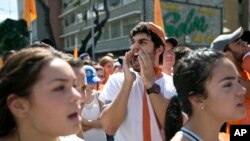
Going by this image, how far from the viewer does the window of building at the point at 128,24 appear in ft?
88.8

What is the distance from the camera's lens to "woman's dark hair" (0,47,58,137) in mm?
1582

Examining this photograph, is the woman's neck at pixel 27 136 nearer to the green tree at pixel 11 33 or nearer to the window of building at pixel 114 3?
the window of building at pixel 114 3

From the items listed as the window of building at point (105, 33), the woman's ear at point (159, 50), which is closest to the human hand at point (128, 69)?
the woman's ear at point (159, 50)

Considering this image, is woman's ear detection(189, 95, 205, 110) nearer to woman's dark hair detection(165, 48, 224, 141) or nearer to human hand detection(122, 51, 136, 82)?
woman's dark hair detection(165, 48, 224, 141)

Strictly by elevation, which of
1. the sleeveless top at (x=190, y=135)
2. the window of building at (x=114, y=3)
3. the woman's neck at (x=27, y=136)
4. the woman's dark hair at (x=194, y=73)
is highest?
the window of building at (x=114, y=3)

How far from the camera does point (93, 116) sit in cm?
375

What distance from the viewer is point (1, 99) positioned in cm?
160

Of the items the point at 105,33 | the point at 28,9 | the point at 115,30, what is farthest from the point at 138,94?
the point at 105,33

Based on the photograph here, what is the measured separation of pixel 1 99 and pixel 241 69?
87.0 inches

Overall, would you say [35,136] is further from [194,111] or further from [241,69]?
[241,69]

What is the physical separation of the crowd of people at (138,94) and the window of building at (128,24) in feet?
79.1

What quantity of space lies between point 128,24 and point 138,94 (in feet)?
85.5

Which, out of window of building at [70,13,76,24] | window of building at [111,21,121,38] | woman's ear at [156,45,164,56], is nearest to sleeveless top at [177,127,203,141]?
woman's ear at [156,45,164,56]

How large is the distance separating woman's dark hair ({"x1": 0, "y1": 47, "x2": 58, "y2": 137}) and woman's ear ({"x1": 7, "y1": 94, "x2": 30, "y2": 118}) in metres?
0.02
